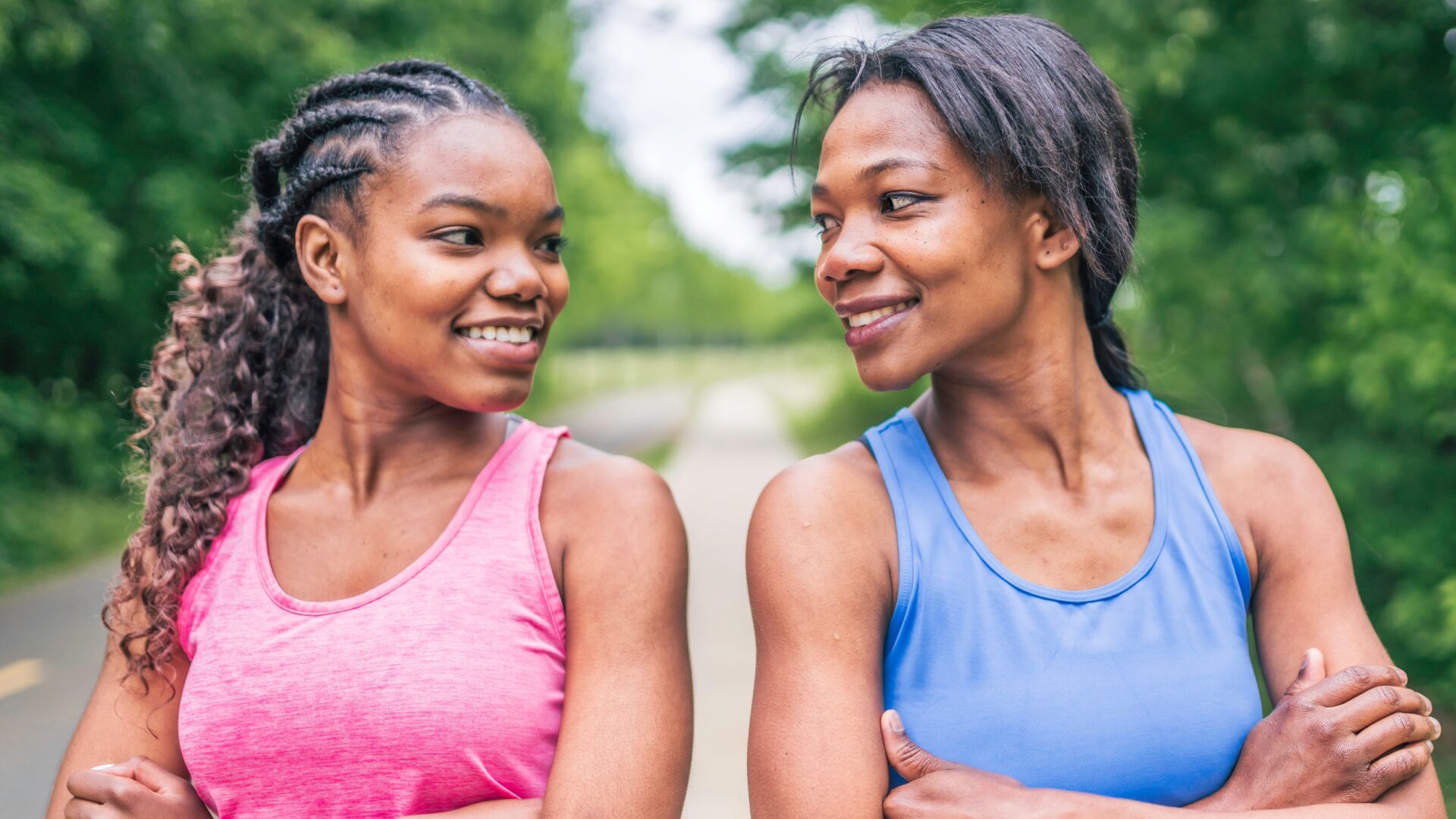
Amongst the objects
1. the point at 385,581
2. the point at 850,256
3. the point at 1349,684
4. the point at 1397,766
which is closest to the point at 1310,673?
the point at 1349,684

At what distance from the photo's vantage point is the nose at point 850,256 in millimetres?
2055

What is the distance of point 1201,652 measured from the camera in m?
1.98

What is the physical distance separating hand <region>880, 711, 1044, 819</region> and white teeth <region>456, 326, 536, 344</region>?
95 cm

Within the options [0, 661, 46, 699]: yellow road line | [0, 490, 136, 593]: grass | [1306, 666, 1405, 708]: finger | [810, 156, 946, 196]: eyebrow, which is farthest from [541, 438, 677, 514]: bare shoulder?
[0, 490, 136, 593]: grass

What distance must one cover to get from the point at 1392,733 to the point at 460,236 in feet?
5.85

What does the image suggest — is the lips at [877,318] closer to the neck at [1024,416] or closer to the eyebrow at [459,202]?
the neck at [1024,416]

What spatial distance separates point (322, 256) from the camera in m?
2.31

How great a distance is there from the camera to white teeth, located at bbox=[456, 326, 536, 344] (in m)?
2.17

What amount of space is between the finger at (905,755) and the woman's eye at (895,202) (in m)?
0.86

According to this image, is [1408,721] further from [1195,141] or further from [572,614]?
[1195,141]

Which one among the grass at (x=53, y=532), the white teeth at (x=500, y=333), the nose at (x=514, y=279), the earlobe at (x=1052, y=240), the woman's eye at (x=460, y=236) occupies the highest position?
the grass at (x=53, y=532)

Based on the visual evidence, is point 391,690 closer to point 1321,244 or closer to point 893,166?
point 893,166

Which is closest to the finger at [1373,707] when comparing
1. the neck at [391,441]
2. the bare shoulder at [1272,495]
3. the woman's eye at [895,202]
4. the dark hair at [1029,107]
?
the bare shoulder at [1272,495]

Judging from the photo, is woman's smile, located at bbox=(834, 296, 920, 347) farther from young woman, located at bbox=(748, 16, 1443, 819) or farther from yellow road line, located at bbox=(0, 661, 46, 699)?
yellow road line, located at bbox=(0, 661, 46, 699)
